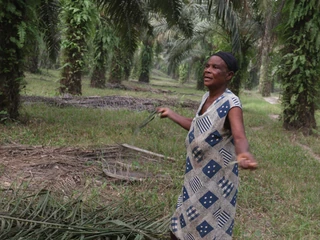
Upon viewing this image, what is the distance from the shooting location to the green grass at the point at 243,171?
3406 millimetres

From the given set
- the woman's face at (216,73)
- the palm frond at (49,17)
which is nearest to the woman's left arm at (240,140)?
the woman's face at (216,73)

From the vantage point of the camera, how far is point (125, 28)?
7.51m

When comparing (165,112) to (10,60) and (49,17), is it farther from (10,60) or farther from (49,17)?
(49,17)

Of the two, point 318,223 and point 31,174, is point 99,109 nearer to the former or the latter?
point 31,174

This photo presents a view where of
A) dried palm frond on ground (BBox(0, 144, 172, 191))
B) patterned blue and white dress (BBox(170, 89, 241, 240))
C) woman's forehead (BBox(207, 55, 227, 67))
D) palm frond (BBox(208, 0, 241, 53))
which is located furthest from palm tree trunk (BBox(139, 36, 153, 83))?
patterned blue and white dress (BBox(170, 89, 241, 240))

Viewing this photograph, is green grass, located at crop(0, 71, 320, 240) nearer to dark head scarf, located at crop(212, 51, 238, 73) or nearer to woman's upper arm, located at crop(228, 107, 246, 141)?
woman's upper arm, located at crop(228, 107, 246, 141)

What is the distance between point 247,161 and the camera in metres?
1.64

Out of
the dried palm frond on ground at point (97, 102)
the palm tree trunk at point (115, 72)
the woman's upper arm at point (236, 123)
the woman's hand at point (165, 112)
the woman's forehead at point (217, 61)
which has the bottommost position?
the dried palm frond on ground at point (97, 102)

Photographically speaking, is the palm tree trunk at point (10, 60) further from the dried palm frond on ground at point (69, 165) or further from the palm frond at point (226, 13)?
the palm frond at point (226, 13)

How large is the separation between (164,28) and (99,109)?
12.0 meters

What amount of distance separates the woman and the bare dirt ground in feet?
5.81

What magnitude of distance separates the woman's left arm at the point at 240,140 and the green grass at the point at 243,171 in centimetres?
156

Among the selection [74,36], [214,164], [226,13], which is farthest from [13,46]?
[214,164]

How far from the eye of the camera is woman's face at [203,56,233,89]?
202 centimetres
